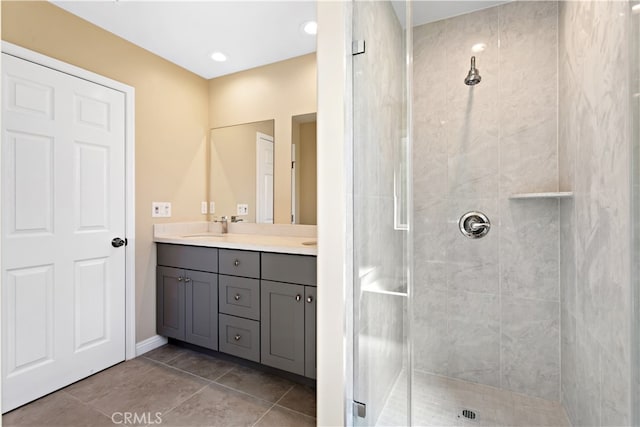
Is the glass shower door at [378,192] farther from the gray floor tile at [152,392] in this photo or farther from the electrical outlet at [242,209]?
the electrical outlet at [242,209]

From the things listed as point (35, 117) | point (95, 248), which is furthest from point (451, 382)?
point (35, 117)

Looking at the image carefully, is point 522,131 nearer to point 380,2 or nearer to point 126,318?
point 380,2

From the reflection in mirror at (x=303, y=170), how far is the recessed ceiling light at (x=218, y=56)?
734 millimetres

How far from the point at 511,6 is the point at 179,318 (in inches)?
115

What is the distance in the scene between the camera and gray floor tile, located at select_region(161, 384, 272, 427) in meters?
1.59

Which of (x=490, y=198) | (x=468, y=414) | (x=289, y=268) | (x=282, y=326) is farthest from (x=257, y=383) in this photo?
(x=490, y=198)

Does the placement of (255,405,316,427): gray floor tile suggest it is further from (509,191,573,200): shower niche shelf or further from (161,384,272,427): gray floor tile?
(509,191,573,200): shower niche shelf

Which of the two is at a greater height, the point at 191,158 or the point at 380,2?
the point at 380,2

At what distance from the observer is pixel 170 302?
238cm

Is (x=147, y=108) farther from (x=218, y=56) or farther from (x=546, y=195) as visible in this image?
(x=546, y=195)

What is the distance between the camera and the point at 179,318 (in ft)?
7.63

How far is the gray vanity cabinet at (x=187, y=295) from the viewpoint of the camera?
216 centimetres

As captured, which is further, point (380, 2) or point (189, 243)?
point (189, 243)

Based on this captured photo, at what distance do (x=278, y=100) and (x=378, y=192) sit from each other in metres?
1.59
